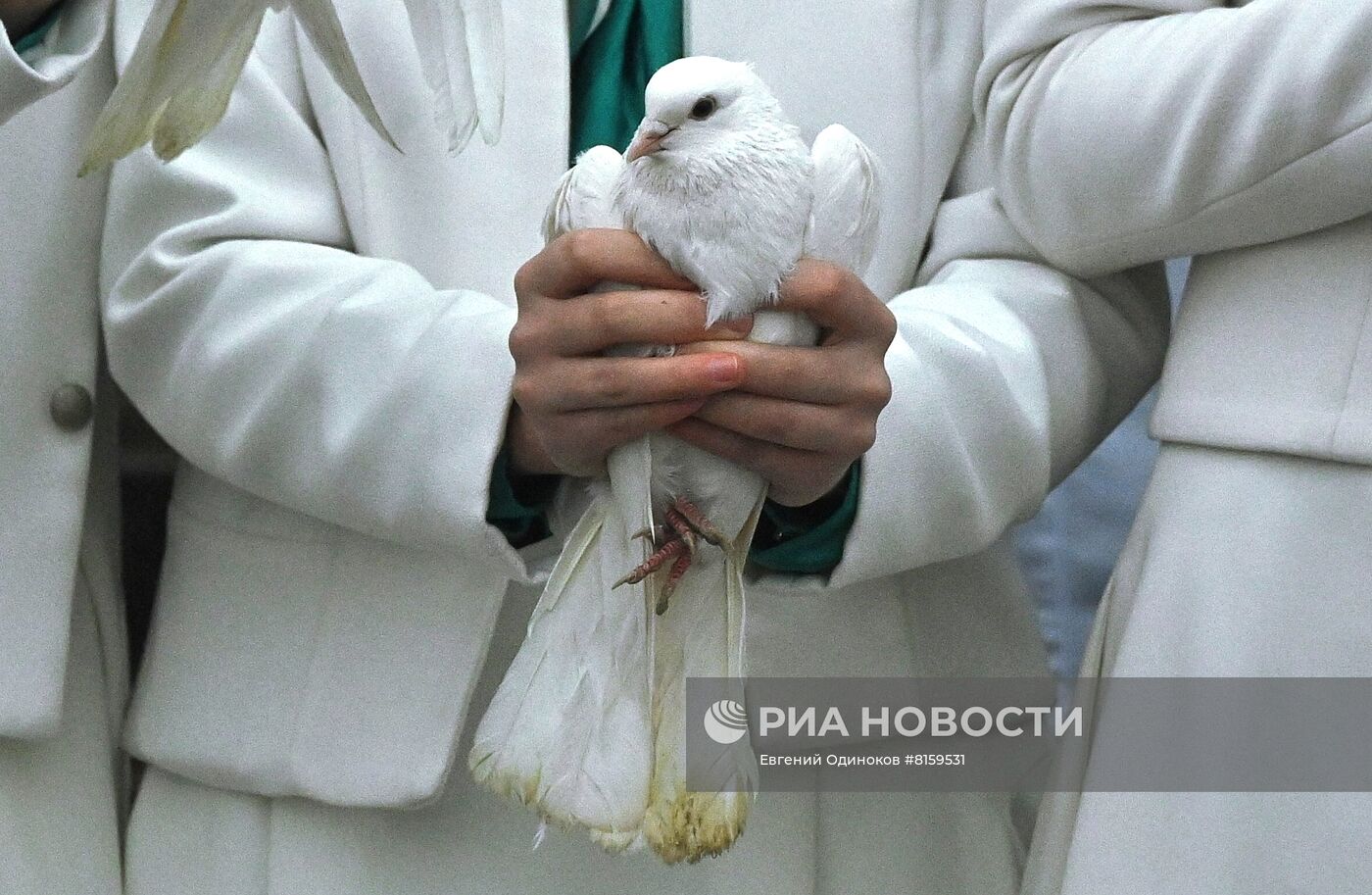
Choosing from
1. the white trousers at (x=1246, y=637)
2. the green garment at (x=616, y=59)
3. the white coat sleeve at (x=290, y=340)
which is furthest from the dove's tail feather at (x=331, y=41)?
the white trousers at (x=1246, y=637)

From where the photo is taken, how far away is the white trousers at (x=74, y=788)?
37.7 inches

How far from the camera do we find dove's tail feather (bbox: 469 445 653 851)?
2.41 ft

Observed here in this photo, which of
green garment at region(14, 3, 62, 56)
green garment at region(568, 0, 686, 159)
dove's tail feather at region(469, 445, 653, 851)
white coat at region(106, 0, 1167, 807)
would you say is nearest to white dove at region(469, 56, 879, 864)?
dove's tail feather at region(469, 445, 653, 851)

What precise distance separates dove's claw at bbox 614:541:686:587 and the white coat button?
399 mm

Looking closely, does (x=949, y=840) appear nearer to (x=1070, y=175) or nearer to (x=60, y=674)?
A: (x=1070, y=175)

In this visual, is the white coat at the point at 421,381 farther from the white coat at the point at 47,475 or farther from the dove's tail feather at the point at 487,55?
the dove's tail feather at the point at 487,55

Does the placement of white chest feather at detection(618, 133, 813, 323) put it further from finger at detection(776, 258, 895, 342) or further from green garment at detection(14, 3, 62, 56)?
green garment at detection(14, 3, 62, 56)

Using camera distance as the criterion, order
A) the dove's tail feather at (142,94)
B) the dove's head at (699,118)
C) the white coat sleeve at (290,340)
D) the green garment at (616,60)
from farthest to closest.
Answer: the green garment at (616,60), the white coat sleeve at (290,340), the dove's head at (699,118), the dove's tail feather at (142,94)

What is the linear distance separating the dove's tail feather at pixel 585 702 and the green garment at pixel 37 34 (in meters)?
0.42

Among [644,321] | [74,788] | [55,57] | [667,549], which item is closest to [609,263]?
[644,321]

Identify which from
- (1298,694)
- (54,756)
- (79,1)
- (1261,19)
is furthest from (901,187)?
(54,756)

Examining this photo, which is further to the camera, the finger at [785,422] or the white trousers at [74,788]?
the white trousers at [74,788]

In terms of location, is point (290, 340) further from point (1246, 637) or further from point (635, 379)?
point (1246, 637)

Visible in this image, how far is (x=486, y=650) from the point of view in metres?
0.93
